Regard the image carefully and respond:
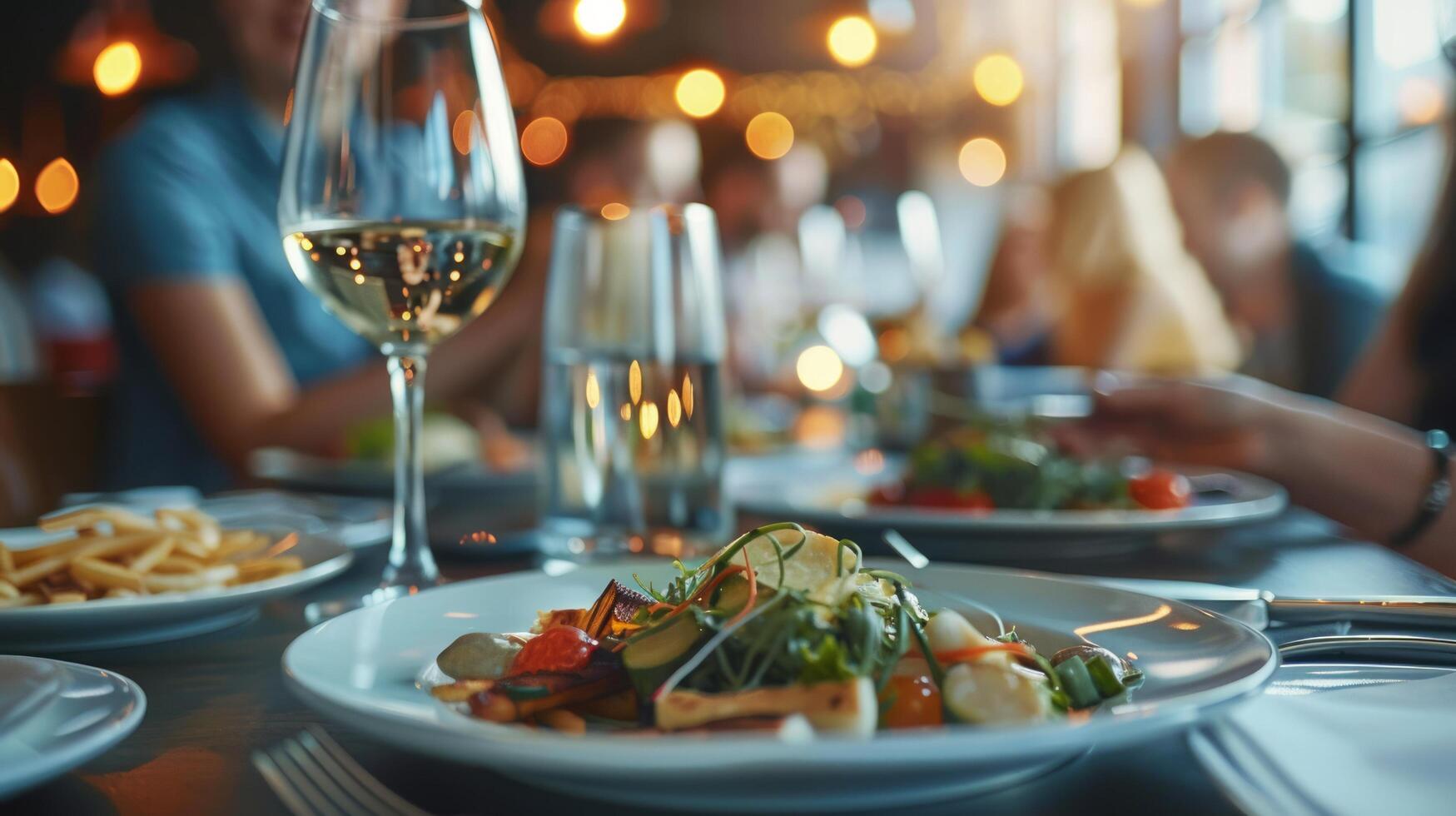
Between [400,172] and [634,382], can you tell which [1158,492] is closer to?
[634,382]

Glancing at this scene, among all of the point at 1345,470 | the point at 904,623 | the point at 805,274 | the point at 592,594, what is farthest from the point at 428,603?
the point at 805,274

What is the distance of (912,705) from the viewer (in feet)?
1.26

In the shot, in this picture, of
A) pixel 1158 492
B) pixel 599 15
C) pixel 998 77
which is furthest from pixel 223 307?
pixel 998 77

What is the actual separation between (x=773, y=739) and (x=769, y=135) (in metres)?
10.9

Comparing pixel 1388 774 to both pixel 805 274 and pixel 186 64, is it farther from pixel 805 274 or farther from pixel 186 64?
pixel 186 64

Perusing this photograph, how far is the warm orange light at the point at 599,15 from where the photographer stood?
3.91 meters

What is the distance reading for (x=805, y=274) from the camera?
390 centimetres

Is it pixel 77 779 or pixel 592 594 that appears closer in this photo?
pixel 77 779

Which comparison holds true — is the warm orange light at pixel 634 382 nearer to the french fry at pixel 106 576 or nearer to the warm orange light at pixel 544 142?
the french fry at pixel 106 576

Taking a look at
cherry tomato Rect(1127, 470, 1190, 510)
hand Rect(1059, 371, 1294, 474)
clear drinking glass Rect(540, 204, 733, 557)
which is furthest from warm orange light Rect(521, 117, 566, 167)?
clear drinking glass Rect(540, 204, 733, 557)

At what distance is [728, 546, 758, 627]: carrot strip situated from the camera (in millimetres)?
396

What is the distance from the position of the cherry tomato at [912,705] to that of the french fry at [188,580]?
0.40 metres

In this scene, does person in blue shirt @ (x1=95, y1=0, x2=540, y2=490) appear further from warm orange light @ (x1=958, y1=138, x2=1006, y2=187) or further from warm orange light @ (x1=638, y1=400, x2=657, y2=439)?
warm orange light @ (x1=958, y1=138, x2=1006, y2=187)

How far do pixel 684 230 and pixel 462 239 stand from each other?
22 centimetres
